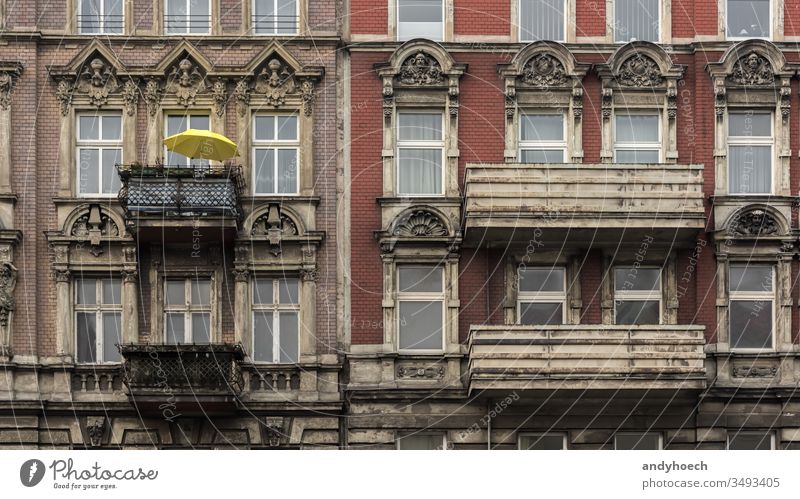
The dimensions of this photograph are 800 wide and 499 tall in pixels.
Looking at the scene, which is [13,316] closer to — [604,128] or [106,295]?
[106,295]

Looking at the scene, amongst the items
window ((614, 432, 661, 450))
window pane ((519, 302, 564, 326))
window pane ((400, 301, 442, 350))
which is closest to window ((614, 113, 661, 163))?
window pane ((519, 302, 564, 326))

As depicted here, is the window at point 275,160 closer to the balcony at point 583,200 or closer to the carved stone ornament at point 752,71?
the balcony at point 583,200

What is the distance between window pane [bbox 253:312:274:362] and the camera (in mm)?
36781

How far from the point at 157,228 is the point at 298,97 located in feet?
13.6

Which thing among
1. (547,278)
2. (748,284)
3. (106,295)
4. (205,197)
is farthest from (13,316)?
(748,284)

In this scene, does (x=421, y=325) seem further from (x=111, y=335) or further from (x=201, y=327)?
(x=111, y=335)

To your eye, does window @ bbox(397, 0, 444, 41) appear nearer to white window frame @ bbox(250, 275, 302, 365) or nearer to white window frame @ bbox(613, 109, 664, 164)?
white window frame @ bbox(613, 109, 664, 164)

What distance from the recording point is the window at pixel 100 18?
3756cm

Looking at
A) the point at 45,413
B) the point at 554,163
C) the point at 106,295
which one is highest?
the point at 554,163

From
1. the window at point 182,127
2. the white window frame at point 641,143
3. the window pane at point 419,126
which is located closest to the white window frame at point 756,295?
the white window frame at point 641,143

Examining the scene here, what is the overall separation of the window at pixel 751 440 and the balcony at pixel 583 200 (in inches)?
167

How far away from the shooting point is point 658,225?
3594 cm

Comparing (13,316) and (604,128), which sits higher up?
(604,128)

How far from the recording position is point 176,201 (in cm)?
3578
